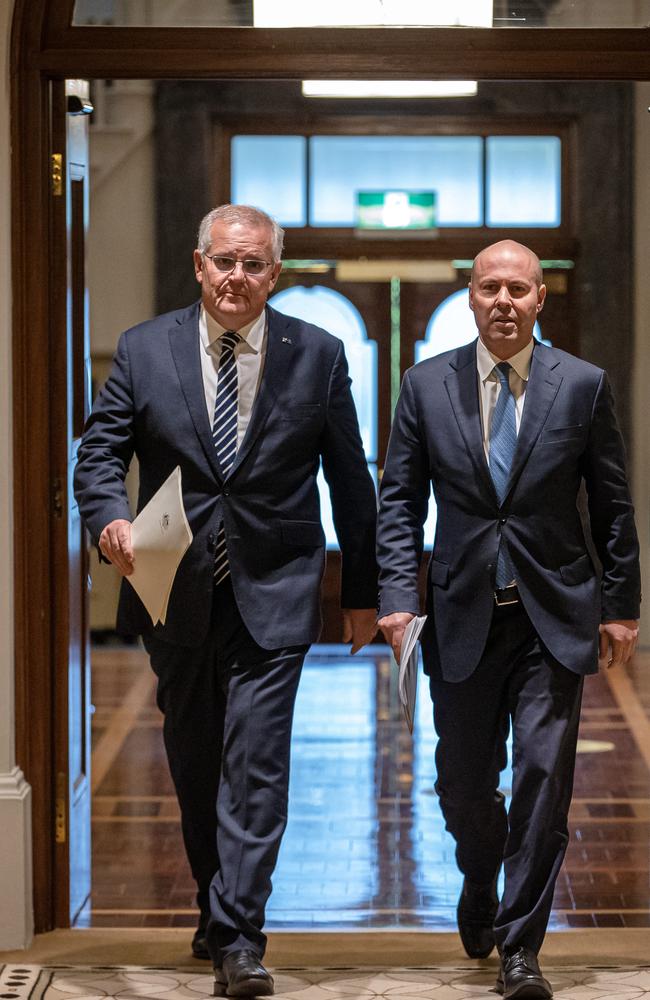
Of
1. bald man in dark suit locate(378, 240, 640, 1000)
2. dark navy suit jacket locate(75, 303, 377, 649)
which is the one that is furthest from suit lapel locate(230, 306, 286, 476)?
bald man in dark suit locate(378, 240, 640, 1000)

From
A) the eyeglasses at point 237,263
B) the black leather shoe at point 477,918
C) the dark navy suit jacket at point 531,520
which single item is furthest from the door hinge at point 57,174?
the black leather shoe at point 477,918

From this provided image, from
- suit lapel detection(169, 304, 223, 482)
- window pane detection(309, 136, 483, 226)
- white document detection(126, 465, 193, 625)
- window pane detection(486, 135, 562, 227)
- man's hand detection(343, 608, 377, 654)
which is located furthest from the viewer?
window pane detection(309, 136, 483, 226)

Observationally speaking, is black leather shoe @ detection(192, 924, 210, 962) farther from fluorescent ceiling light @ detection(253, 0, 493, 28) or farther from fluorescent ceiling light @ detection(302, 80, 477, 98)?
fluorescent ceiling light @ detection(302, 80, 477, 98)

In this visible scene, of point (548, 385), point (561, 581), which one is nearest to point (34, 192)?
point (548, 385)

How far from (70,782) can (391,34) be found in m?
2.07

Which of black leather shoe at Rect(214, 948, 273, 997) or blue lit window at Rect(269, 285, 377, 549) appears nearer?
black leather shoe at Rect(214, 948, 273, 997)

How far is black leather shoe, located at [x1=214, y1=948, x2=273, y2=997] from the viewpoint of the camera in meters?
3.32

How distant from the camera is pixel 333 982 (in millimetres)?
3578

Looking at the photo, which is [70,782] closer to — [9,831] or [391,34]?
[9,831]

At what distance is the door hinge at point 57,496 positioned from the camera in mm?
3920

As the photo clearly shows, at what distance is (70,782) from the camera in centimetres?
398

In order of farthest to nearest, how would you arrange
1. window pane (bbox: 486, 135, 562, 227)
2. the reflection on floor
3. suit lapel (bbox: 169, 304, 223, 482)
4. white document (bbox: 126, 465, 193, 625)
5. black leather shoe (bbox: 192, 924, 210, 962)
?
window pane (bbox: 486, 135, 562, 227) < the reflection on floor < black leather shoe (bbox: 192, 924, 210, 962) < suit lapel (bbox: 169, 304, 223, 482) < white document (bbox: 126, 465, 193, 625)

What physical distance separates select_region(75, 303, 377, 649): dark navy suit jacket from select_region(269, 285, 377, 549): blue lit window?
4.59 metres

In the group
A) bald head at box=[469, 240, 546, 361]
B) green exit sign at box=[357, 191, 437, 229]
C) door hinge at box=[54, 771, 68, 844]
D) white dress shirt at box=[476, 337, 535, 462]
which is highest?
green exit sign at box=[357, 191, 437, 229]
